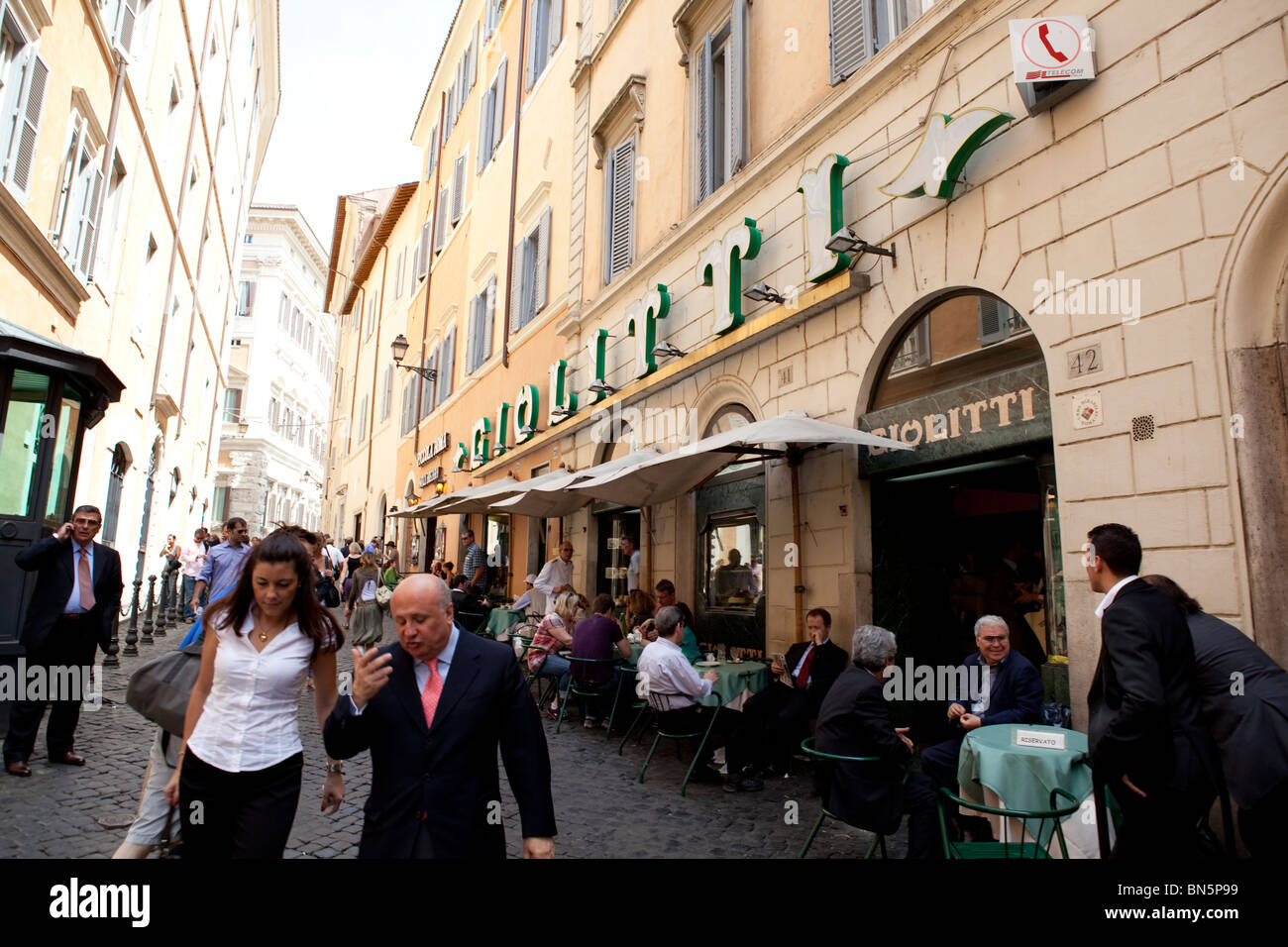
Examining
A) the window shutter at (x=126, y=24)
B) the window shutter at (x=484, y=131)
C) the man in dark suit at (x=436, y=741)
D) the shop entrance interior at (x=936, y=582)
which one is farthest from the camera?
the window shutter at (x=484, y=131)

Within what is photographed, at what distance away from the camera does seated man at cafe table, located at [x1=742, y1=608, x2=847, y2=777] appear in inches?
229

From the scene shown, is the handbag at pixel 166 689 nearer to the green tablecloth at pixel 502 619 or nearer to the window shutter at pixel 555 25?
the green tablecloth at pixel 502 619

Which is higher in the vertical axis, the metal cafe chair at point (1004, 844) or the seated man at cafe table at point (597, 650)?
the seated man at cafe table at point (597, 650)

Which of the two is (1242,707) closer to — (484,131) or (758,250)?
(758,250)

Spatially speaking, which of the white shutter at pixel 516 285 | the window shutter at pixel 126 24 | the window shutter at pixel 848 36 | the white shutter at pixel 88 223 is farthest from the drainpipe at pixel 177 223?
the window shutter at pixel 848 36

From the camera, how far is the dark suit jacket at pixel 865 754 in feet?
12.3

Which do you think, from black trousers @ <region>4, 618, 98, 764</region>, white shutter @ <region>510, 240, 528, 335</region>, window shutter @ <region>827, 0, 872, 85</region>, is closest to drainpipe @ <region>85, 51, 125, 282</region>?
white shutter @ <region>510, 240, 528, 335</region>

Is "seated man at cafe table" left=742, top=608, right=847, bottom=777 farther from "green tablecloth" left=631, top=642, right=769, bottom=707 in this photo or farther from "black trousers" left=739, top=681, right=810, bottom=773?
"green tablecloth" left=631, top=642, right=769, bottom=707

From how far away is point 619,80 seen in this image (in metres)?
12.5

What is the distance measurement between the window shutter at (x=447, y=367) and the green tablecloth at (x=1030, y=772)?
64.1 feet

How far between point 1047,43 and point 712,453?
3.79 meters

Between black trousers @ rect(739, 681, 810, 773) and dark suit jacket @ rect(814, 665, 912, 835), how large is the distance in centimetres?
187
